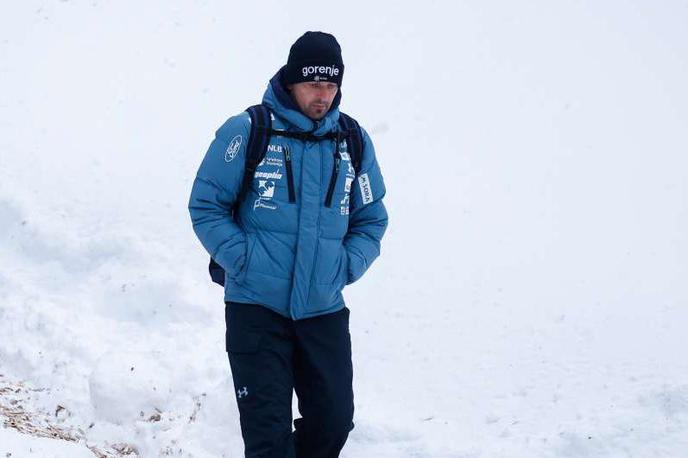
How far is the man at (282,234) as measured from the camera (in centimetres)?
406

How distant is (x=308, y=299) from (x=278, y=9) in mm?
13181

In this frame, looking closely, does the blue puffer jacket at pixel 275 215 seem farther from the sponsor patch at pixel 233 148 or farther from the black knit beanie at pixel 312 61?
the black knit beanie at pixel 312 61

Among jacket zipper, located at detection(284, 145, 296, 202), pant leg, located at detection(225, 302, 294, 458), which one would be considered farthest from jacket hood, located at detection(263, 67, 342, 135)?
pant leg, located at detection(225, 302, 294, 458)

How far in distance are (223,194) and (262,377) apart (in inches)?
38.4

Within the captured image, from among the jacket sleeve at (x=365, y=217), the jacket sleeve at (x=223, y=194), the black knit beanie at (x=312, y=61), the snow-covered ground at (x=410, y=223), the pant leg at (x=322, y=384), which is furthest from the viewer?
the snow-covered ground at (x=410, y=223)

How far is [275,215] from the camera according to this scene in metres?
4.09

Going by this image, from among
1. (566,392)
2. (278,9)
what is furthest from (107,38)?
(566,392)

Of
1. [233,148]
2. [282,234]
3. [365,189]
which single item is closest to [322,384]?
[282,234]

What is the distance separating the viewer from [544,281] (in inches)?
360

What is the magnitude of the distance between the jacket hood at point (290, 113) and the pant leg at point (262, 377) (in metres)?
0.99

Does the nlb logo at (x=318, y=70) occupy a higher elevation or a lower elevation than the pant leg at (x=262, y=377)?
higher

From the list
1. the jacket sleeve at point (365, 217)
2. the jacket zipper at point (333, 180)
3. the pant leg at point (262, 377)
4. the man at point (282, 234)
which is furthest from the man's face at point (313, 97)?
the pant leg at point (262, 377)

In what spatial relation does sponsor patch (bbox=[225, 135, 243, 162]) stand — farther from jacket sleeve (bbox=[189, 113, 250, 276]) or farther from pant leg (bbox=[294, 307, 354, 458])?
pant leg (bbox=[294, 307, 354, 458])

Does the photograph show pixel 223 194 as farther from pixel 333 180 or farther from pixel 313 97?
pixel 313 97
